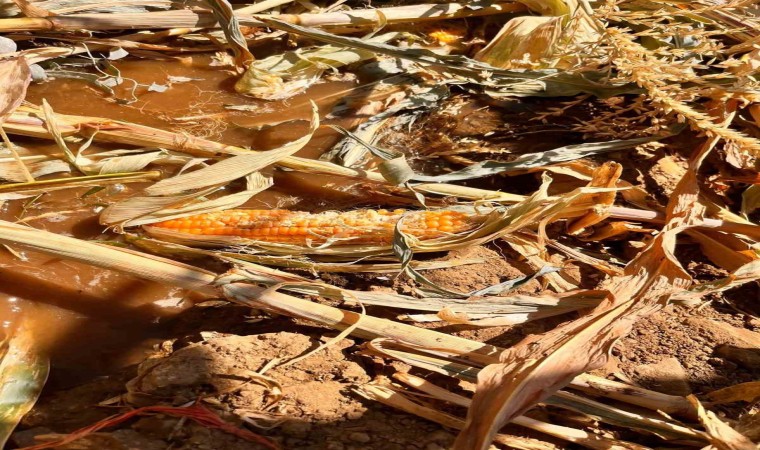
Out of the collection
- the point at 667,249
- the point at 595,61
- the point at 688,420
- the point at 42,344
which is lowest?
the point at 42,344

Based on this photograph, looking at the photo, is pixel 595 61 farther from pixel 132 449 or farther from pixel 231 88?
pixel 132 449

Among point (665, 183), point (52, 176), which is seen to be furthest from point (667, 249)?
point (52, 176)

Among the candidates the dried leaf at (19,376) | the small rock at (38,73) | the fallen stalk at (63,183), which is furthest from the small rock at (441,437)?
the small rock at (38,73)

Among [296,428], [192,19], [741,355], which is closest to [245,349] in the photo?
[296,428]

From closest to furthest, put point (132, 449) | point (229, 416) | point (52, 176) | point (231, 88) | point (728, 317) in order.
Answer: point (132, 449) < point (229, 416) < point (728, 317) < point (52, 176) < point (231, 88)

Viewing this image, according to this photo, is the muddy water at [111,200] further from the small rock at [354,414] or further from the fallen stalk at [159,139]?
the small rock at [354,414]

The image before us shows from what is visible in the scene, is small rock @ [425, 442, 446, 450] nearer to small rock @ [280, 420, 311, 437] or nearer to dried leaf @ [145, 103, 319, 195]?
small rock @ [280, 420, 311, 437]

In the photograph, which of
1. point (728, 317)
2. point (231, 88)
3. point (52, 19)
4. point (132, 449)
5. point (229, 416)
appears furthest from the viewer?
point (231, 88)
